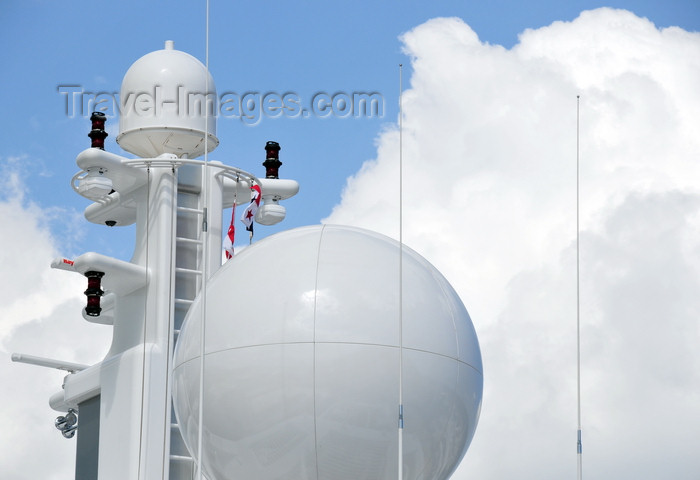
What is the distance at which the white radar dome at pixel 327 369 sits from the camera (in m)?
13.4

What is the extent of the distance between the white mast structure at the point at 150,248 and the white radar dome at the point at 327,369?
173 inches

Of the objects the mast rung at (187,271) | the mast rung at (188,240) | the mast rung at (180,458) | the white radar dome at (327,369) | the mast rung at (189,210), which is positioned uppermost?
the mast rung at (189,210)

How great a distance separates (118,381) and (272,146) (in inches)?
171

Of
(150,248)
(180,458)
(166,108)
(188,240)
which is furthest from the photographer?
Result: (166,108)

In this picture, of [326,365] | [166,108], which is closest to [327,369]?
[326,365]

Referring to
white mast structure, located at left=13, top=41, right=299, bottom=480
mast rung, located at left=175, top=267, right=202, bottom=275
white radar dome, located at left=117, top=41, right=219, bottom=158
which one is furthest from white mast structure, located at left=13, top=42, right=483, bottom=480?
white radar dome, located at left=117, top=41, right=219, bottom=158

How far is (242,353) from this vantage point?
13.7m

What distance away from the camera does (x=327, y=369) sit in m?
13.4

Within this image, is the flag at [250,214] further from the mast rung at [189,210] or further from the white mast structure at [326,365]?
the white mast structure at [326,365]

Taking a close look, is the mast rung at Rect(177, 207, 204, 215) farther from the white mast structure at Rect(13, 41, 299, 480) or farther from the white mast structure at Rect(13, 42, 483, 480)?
the white mast structure at Rect(13, 42, 483, 480)

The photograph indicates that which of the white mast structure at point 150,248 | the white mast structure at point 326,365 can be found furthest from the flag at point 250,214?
the white mast structure at point 326,365

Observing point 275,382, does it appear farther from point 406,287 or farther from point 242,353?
point 406,287

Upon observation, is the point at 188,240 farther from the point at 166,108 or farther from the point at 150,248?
the point at 166,108

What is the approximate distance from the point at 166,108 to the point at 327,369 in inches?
305
